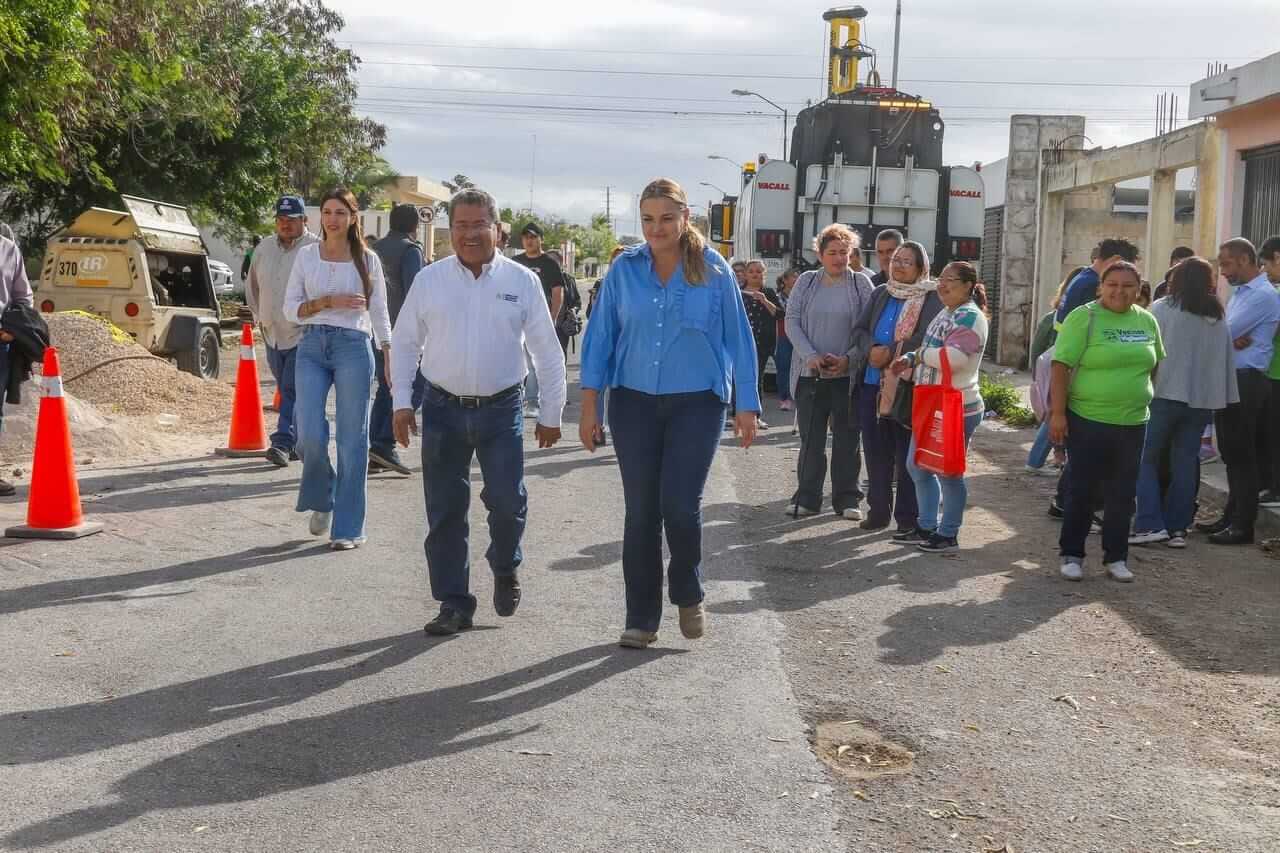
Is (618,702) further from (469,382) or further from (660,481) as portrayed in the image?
(469,382)

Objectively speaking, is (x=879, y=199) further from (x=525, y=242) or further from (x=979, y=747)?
(x=979, y=747)

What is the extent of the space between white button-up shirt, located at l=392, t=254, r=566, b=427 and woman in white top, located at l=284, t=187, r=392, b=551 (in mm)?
1639

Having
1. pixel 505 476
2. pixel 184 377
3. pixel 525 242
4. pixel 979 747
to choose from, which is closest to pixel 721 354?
pixel 505 476

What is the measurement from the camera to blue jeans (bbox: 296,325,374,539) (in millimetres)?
8023

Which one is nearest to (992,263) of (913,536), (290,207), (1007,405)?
(1007,405)

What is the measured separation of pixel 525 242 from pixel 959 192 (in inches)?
295

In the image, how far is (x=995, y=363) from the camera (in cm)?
2527

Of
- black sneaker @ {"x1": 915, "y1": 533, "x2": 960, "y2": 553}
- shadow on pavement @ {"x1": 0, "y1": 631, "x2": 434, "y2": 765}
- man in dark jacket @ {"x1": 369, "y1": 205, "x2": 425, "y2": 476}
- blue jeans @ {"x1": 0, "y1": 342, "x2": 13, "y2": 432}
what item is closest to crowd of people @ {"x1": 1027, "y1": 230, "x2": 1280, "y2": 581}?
black sneaker @ {"x1": 915, "y1": 533, "x2": 960, "y2": 553}

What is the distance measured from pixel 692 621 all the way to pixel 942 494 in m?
3.23

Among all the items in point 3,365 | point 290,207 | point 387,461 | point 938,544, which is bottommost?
point 938,544

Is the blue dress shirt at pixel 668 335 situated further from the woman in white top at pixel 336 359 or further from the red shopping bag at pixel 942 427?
the red shopping bag at pixel 942 427

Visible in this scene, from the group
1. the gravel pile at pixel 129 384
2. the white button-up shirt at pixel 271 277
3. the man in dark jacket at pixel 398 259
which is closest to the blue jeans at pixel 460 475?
the man in dark jacket at pixel 398 259

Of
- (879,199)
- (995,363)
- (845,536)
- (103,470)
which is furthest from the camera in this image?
(995,363)

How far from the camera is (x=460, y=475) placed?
6.41 m
